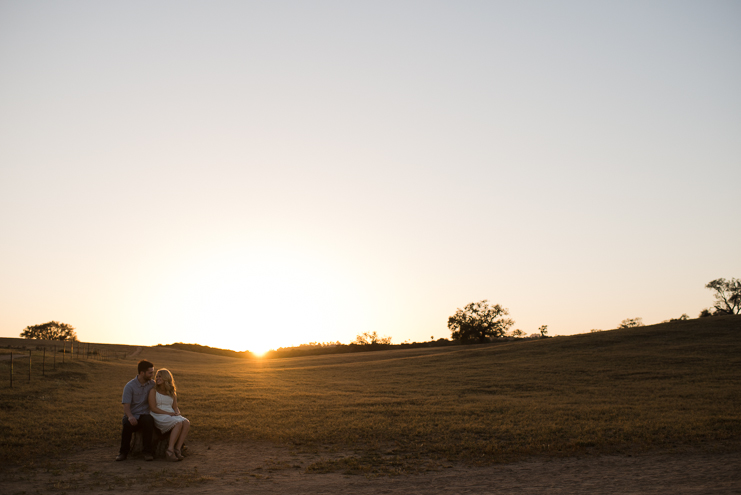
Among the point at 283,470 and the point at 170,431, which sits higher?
the point at 170,431

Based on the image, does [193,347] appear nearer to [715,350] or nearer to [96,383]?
[96,383]

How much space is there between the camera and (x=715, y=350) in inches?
1471

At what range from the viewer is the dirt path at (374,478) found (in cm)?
949

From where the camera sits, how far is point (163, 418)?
38.9ft

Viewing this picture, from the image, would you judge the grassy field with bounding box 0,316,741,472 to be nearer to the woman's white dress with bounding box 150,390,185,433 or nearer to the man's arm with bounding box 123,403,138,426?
the man's arm with bounding box 123,403,138,426

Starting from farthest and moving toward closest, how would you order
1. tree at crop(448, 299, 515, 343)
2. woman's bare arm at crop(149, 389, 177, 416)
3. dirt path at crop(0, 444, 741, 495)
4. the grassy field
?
1. tree at crop(448, 299, 515, 343)
2. the grassy field
3. woman's bare arm at crop(149, 389, 177, 416)
4. dirt path at crop(0, 444, 741, 495)

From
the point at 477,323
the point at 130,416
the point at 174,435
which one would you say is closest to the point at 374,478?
the point at 174,435

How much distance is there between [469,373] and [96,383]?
2324 cm

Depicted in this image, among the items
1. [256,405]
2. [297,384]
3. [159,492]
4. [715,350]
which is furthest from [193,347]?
[159,492]

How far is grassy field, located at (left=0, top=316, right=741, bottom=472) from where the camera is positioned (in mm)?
13258

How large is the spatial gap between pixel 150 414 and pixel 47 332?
382ft

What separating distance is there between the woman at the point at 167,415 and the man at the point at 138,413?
0.23m

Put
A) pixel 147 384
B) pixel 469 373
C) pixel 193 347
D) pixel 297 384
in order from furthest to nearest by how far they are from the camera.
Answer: pixel 193 347, pixel 469 373, pixel 297 384, pixel 147 384


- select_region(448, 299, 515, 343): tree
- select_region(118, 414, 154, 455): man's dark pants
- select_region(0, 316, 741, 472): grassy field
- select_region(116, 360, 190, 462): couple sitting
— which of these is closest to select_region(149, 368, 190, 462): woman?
select_region(116, 360, 190, 462): couple sitting
